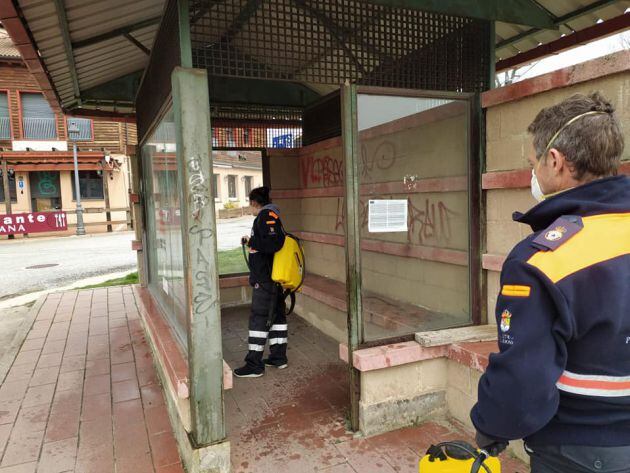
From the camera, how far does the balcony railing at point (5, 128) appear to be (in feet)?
74.6

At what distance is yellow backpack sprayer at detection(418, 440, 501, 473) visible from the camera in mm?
1452

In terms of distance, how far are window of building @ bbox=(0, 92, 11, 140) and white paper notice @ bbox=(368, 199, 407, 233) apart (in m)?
25.2

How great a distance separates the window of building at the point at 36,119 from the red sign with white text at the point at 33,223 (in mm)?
4555

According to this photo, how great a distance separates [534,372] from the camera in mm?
1285

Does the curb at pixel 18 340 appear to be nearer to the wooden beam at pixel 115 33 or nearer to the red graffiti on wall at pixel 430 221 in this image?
the wooden beam at pixel 115 33

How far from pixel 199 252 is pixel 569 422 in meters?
2.13

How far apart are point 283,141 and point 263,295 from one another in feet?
10.6

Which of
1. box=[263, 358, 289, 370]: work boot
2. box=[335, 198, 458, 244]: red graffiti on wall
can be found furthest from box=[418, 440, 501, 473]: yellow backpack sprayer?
box=[263, 358, 289, 370]: work boot

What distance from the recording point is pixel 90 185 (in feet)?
80.6

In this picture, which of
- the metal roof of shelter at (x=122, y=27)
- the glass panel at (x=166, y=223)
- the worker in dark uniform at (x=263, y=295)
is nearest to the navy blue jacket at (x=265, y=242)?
the worker in dark uniform at (x=263, y=295)

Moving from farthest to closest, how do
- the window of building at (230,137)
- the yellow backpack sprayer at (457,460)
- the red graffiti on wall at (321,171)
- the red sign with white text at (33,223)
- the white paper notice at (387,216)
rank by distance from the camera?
the red sign with white text at (33,223), the window of building at (230,137), the red graffiti on wall at (321,171), the white paper notice at (387,216), the yellow backpack sprayer at (457,460)

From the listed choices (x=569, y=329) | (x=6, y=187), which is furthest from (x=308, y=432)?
(x=6, y=187)

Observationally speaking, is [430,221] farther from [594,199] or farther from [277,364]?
[594,199]

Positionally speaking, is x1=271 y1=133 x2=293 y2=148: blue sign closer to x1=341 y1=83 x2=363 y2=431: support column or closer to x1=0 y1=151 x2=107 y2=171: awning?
x1=341 y1=83 x2=363 y2=431: support column
